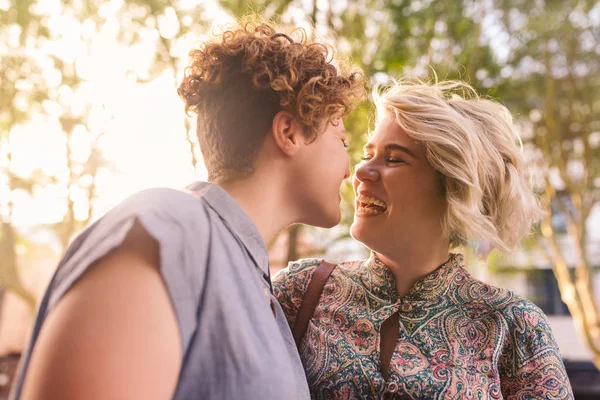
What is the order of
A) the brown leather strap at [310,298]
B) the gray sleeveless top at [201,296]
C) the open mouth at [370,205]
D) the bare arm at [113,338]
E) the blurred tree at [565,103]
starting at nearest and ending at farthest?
the bare arm at [113,338]
the gray sleeveless top at [201,296]
the brown leather strap at [310,298]
the open mouth at [370,205]
the blurred tree at [565,103]

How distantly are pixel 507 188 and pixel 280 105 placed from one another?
1.23 metres

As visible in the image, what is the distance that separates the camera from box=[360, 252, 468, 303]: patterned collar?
90.7 inches

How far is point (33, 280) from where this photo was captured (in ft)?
58.5

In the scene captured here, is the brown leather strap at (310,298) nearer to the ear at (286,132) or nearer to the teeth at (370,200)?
the teeth at (370,200)

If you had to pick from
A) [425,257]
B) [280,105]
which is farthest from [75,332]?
[425,257]

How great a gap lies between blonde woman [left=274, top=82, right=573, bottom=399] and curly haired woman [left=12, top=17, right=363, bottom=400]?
53 cm

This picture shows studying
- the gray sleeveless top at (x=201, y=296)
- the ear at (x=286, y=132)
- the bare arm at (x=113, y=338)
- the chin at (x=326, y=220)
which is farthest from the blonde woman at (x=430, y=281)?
the bare arm at (x=113, y=338)

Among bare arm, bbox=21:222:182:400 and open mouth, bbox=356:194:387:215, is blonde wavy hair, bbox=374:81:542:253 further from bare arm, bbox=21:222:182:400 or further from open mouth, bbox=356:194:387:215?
bare arm, bbox=21:222:182:400

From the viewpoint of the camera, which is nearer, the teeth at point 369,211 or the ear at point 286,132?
the ear at point 286,132

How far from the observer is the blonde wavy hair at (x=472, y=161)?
2.31 m

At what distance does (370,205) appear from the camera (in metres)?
2.40

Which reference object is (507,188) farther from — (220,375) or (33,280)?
(33,280)

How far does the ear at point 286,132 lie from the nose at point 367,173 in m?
0.75

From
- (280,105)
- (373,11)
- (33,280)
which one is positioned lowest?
(33,280)
